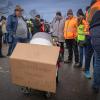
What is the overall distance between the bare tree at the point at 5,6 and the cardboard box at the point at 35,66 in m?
19.3

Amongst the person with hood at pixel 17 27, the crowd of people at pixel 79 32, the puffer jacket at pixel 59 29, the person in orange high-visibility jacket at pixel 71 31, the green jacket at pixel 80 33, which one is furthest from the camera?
the puffer jacket at pixel 59 29

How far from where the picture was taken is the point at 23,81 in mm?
4320

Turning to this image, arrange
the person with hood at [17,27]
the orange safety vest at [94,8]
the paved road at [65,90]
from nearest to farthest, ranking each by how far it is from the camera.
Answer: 1. the orange safety vest at [94,8]
2. the paved road at [65,90]
3. the person with hood at [17,27]

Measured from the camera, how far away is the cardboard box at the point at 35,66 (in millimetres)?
4035

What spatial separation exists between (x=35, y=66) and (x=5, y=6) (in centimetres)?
2013

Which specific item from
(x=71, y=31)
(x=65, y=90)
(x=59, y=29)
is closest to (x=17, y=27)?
(x=71, y=31)

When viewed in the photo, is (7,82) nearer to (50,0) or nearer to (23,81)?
(23,81)

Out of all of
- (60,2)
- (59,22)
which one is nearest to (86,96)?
(59,22)

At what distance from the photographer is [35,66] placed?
4109 millimetres

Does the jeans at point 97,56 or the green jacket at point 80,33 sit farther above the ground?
the green jacket at point 80,33

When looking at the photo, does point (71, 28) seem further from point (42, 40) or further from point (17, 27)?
point (42, 40)

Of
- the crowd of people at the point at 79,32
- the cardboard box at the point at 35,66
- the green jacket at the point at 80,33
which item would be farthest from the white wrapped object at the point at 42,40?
the green jacket at the point at 80,33

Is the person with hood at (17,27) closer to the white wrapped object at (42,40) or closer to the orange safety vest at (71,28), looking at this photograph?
the orange safety vest at (71,28)

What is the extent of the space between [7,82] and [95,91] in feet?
5.96
